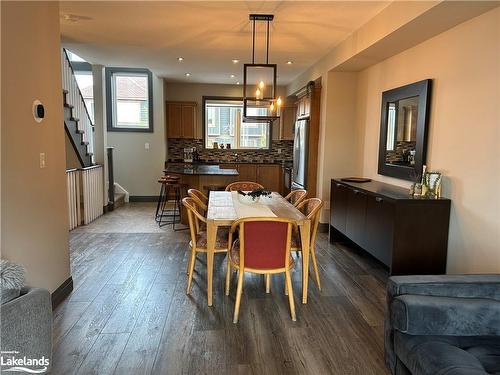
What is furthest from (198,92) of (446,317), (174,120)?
(446,317)

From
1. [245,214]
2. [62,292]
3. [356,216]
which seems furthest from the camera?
[356,216]

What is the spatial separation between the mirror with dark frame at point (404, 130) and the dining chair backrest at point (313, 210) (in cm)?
116

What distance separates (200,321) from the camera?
273 centimetres

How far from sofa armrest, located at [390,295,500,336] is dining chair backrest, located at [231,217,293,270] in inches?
38.6

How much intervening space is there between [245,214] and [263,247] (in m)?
0.50

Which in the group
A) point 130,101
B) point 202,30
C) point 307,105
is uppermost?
point 202,30

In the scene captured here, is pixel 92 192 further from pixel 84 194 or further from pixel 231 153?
pixel 231 153

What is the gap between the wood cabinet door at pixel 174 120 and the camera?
8070 mm

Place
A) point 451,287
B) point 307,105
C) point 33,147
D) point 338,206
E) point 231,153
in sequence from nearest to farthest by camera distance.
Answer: point 451,287, point 33,147, point 338,206, point 307,105, point 231,153

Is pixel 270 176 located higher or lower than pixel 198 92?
lower

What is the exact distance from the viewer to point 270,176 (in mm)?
8328

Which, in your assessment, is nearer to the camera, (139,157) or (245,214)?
(245,214)

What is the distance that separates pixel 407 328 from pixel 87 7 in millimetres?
3891

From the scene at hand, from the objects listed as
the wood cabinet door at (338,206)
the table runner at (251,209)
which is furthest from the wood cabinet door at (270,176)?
the table runner at (251,209)
